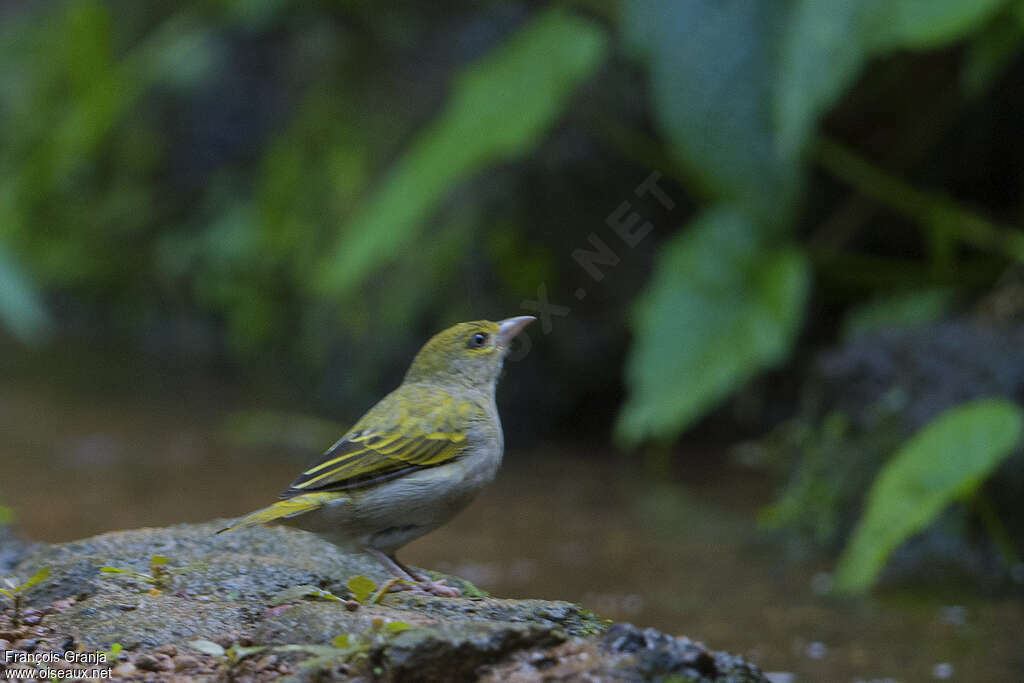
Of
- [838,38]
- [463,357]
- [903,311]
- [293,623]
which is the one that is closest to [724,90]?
[838,38]

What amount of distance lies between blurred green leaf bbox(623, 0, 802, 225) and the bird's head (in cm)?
251

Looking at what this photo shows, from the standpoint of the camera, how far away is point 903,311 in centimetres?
614

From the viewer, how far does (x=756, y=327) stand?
18.3 ft

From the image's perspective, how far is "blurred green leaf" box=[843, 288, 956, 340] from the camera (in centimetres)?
596

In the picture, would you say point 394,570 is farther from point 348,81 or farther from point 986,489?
point 348,81

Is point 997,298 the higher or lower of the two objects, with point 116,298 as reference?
lower

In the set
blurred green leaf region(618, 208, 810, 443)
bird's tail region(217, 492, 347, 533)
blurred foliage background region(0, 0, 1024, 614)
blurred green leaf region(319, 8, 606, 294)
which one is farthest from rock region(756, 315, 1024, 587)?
bird's tail region(217, 492, 347, 533)

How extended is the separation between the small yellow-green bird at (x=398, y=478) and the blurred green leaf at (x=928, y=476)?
1874 millimetres

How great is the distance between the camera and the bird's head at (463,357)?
3309mm

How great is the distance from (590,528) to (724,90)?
2.18 m

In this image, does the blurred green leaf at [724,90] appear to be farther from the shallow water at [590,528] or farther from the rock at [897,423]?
the shallow water at [590,528]

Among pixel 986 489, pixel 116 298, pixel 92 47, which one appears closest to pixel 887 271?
pixel 986 489

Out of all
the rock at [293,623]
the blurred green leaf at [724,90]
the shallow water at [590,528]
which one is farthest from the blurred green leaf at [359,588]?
the blurred green leaf at [724,90]

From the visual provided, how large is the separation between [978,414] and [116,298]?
26.1 ft
